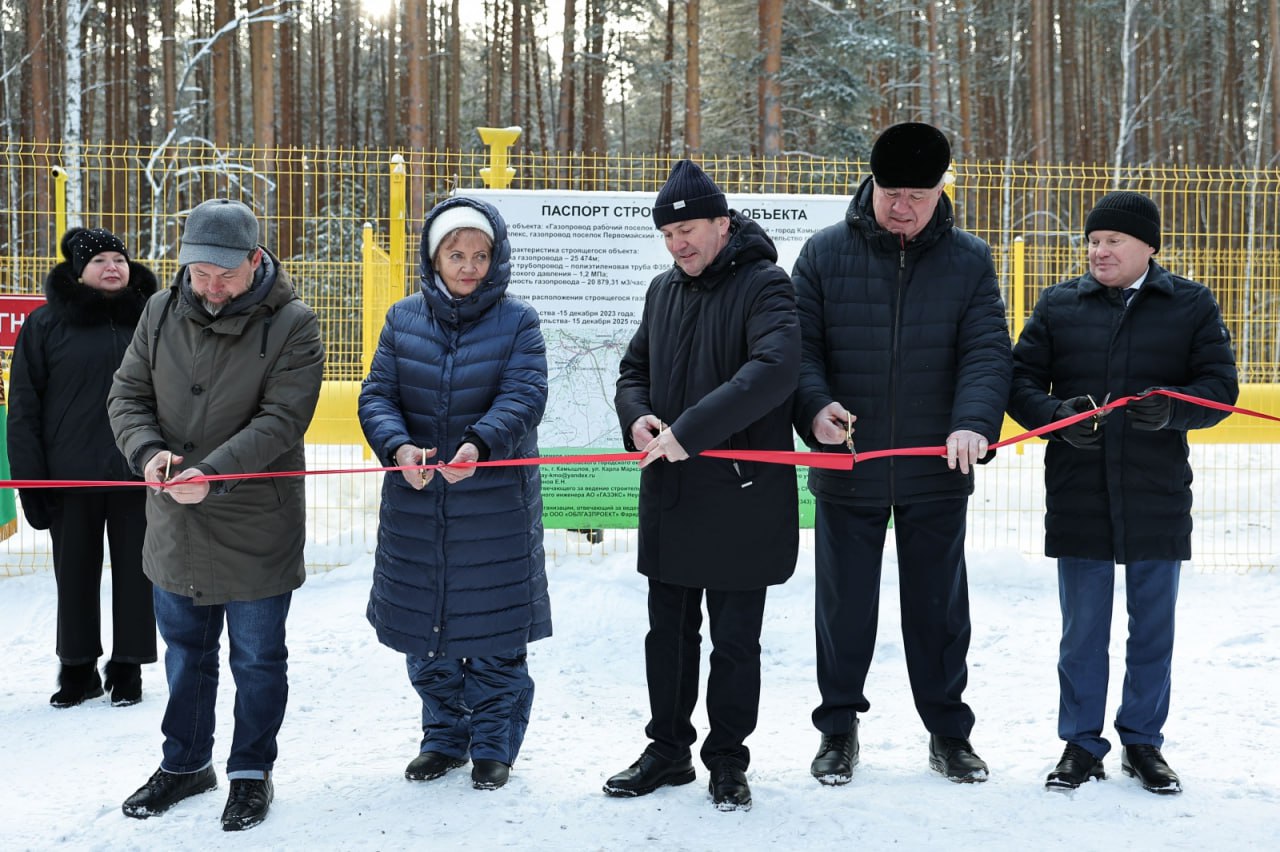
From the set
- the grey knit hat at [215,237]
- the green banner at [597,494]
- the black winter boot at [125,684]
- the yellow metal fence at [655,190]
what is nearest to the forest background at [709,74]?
the yellow metal fence at [655,190]

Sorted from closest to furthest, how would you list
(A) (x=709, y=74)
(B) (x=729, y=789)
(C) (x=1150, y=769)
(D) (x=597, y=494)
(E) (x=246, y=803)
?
1. (E) (x=246, y=803)
2. (B) (x=729, y=789)
3. (C) (x=1150, y=769)
4. (D) (x=597, y=494)
5. (A) (x=709, y=74)

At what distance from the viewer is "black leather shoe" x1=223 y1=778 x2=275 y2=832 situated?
3326 millimetres

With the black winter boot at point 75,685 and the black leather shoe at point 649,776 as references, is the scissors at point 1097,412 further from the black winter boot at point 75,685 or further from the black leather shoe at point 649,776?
the black winter boot at point 75,685

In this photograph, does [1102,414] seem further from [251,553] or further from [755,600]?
[251,553]

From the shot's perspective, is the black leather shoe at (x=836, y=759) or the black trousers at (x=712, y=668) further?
the black leather shoe at (x=836, y=759)

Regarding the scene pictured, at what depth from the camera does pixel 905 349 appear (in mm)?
3658

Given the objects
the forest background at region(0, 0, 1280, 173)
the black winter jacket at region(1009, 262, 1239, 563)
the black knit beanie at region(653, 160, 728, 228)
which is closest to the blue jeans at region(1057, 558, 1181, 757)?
the black winter jacket at region(1009, 262, 1239, 563)

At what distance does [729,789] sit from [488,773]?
2.53 ft

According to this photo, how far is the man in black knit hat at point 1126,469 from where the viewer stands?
11.8 ft

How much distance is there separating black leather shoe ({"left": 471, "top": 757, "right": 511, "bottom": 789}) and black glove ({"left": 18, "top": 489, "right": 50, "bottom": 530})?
7.93 feet

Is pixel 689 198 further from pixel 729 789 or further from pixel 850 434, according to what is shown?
pixel 729 789

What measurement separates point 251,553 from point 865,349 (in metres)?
2.01

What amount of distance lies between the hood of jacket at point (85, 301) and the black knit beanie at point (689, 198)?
242 centimetres

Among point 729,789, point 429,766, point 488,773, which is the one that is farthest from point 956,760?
point 429,766
